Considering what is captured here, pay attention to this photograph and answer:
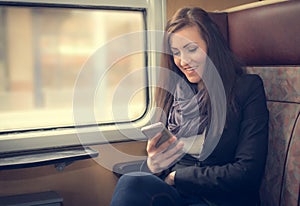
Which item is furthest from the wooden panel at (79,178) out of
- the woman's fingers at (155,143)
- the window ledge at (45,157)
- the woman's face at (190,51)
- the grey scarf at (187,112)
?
the woman's face at (190,51)

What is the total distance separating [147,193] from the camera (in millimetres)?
1482

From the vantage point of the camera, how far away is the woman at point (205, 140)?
1.41 metres

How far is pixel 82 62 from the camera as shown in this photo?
80.0 inches

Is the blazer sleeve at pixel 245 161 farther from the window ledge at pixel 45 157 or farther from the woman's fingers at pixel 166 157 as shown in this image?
the window ledge at pixel 45 157

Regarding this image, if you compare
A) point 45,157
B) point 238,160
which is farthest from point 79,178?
point 238,160

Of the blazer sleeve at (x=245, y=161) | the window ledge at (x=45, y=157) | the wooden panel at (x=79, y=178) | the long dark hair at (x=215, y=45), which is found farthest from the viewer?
the wooden panel at (x=79, y=178)

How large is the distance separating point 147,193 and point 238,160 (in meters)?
0.33

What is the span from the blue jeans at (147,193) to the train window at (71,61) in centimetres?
60

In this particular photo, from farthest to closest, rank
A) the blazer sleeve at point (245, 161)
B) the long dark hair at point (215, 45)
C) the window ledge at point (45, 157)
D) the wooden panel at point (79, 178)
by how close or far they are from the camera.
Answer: the wooden panel at point (79, 178) < the window ledge at point (45, 157) < the long dark hair at point (215, 45) < the blazer sleeve at point (245, 161)

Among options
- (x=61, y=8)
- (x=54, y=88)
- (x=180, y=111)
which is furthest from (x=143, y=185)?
(x=61, y=8)

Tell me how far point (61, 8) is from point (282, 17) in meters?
1.01

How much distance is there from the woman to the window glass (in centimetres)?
46

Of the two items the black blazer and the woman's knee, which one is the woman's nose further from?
the woman's knee

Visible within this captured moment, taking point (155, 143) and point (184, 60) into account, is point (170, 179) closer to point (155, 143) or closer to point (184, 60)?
point (155, 143)
